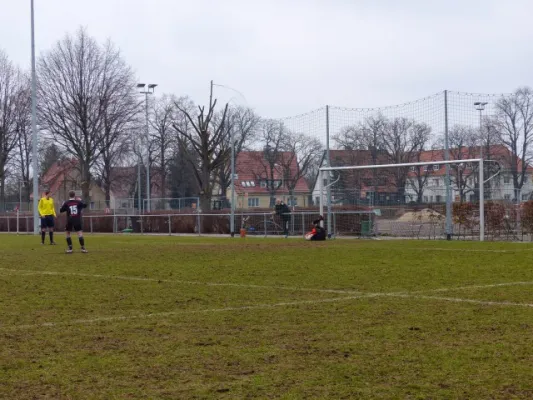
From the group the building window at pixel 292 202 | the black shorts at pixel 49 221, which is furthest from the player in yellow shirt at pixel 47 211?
the building window at pixel 292 202

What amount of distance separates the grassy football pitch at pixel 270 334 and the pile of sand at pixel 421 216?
13645 millimetres

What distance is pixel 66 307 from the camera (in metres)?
9.66

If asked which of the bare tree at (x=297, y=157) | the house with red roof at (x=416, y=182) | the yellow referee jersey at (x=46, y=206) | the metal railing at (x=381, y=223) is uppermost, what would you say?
the bare tree at (x=297, y=157)

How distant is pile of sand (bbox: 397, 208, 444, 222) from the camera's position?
1109 inches

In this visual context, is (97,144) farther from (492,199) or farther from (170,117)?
(492,199)

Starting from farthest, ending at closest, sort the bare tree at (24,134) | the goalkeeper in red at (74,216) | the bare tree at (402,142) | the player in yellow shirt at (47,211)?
the bare tree at (24,134)
the bare tree at (402,142)
the player in yellow shirt at (47,211)
the goalkeeper in red at (74,216)

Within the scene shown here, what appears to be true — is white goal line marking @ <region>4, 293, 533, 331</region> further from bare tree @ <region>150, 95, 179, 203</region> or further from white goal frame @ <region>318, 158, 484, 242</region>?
bare tree @ <region>150, 95, 179, 203</region>

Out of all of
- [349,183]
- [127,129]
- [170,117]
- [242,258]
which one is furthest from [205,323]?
[170,117]

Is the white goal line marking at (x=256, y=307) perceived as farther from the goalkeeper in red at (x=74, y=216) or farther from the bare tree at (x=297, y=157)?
the bare tree at (x=297, y=157)

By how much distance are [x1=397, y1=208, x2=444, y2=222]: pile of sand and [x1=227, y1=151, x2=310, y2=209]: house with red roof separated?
5767 millimetres

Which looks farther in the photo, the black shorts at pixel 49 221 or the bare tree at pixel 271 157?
the bare tree at pixel 271 157

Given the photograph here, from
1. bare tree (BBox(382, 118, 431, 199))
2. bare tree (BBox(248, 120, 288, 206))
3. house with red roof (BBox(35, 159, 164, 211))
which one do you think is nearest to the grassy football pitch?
bare tree (BBox(382, 118, 431, 199))

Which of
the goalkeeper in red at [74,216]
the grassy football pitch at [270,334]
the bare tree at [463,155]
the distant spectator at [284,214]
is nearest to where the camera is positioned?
the grassy football pitch at [270,334]

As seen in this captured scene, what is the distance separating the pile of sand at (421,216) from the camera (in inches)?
1109
